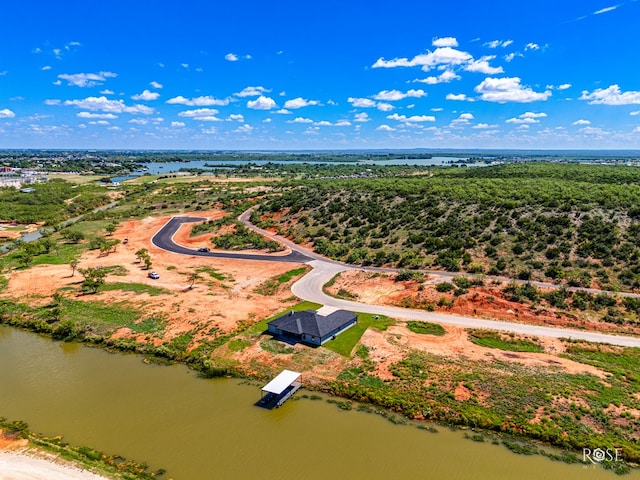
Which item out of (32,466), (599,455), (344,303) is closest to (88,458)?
(32,466)

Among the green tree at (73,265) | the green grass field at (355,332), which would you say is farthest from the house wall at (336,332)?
the green tree at (73,265)

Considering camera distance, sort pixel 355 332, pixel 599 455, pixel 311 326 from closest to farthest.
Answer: pixel 599 455
pixel 311 326
pixel 355 332

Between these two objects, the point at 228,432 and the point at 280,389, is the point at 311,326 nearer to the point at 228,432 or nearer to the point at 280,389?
the point at 280,389

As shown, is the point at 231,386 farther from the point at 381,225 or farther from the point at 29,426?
the point at 381,225

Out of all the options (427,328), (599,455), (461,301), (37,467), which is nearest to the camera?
(37,467)

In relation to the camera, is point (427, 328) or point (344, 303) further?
point (344, 303)

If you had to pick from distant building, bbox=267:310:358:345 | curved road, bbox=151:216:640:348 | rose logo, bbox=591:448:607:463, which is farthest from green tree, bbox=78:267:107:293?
rose logo, bbox=591:448:607:463

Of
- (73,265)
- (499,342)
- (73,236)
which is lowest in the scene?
(499,342)
